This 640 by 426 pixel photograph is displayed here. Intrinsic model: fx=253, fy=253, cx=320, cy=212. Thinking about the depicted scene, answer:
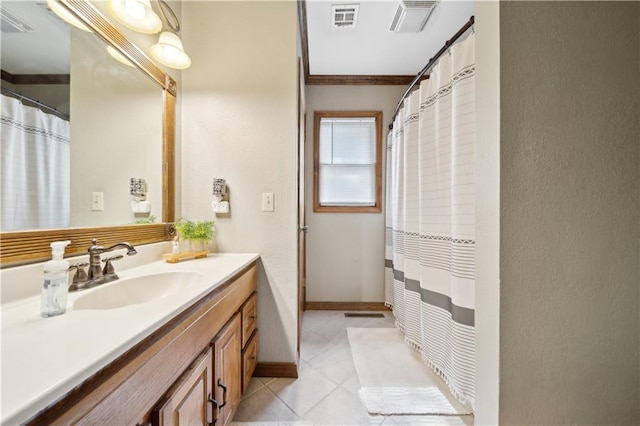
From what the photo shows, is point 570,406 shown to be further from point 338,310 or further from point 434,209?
point 338,310

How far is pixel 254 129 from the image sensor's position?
1562 millimetres

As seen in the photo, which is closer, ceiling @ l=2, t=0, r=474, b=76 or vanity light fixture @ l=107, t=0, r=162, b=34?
ceiling @ l=2, t=0, r=474, b=76

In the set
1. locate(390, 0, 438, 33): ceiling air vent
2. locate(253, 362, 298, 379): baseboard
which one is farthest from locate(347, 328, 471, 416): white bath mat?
locate(390, 0, 438, 33): ceiling air vent

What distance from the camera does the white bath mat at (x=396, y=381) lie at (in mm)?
1345

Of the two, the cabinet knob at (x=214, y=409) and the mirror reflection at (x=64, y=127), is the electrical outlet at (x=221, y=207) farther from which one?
the cabinet knob at (x=214, y=409)

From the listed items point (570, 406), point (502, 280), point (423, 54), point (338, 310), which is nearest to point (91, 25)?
point (502, 280)

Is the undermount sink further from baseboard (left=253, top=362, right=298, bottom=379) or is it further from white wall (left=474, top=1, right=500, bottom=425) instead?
white wall (left=474, top=1, right=500, bottom=425)

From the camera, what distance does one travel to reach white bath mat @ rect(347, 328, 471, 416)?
4.41 feet

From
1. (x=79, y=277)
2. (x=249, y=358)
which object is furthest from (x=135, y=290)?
(x=249, y=358)

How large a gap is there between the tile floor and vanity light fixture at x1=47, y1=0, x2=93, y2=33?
6.03 feet

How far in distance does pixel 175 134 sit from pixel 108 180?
53cm

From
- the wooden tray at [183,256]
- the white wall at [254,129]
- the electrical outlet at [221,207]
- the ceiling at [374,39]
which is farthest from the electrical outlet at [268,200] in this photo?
the ceiling at [374,39]

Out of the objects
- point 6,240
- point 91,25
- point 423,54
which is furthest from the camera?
point 423,54

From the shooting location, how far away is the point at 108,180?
110 cm
